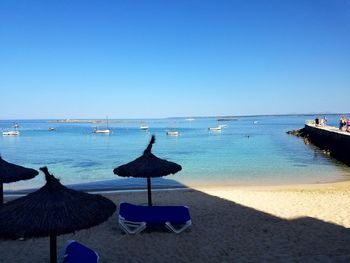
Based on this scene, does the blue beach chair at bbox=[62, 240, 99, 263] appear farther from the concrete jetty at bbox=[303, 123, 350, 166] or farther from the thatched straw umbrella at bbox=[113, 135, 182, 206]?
the concrete jetty at bbox=[303, 123, 350, 166]

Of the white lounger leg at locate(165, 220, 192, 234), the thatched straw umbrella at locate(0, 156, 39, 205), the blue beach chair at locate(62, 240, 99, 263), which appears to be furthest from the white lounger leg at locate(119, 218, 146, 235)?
A: the thatched straw umbrella at locate(0, 156, 39, 205)

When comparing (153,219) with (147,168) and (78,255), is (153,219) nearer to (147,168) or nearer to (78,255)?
(147,168)

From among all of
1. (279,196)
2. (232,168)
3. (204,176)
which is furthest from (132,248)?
(232,168)

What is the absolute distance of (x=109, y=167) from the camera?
78.3ft

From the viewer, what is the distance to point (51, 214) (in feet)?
16.7

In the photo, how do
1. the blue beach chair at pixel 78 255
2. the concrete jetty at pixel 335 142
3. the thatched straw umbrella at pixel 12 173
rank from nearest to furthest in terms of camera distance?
the blue beach chair at pixel 78 255
the thatched straw umbrella at pixel 12 173
the concrete jetty at pixel 335 142

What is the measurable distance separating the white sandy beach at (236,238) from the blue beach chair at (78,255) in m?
1.11

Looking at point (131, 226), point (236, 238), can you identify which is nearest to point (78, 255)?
point (131, 226)

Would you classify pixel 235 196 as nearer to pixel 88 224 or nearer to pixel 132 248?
pixel 132 248

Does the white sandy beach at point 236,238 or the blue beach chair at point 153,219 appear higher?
the blue beach chair at point 153,219

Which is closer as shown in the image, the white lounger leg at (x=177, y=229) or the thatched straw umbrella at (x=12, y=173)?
the thatched straw umbrella at (x=12, y=173)

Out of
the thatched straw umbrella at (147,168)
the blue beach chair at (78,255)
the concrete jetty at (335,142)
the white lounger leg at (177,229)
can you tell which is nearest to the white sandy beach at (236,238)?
the white lounger leg at (177,229)

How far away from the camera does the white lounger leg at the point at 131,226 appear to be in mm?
8656

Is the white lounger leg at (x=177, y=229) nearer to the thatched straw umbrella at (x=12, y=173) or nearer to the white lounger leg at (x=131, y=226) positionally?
the white lounger leg at (x=131, y=226)
